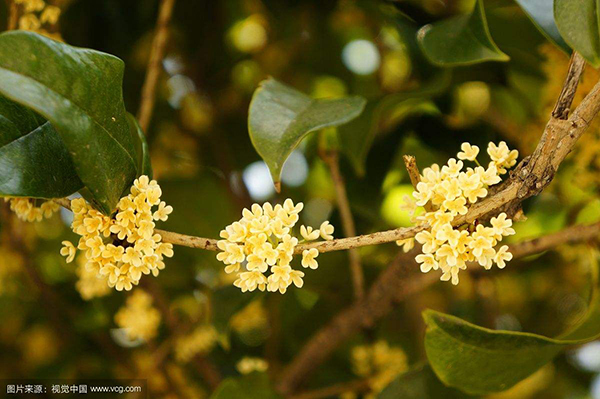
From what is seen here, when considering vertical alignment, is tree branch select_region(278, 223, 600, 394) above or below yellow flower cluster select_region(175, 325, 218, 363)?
above

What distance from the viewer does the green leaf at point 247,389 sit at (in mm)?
703

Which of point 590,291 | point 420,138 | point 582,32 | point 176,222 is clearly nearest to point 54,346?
point 176,222

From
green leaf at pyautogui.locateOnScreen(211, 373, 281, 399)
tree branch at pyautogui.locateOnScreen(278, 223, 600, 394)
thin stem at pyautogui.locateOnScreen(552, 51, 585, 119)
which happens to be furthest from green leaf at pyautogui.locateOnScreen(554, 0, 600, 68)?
green leaf at pyautogui.locateOnScreen(211, 373, 281, 399)

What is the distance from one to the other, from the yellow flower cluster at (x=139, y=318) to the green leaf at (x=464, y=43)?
0.55 metres

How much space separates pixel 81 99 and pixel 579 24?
388mm

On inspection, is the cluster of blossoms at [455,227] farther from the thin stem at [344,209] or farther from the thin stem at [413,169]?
the thin stem at [344,209]

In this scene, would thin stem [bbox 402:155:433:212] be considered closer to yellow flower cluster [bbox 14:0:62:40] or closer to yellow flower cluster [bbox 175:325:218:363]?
yellow flower cluster [bbox 14:0:62:40]

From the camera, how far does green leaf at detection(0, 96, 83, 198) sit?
460mm

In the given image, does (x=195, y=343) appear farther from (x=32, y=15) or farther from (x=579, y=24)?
(x=579, y=24)

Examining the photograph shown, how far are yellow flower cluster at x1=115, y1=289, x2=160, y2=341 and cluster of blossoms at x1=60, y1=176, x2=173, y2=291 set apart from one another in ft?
1.41

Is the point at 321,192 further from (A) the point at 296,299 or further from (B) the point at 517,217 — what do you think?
(B) the point at 517,217

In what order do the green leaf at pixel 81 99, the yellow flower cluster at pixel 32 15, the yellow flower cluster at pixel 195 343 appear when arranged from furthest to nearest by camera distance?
the yellow flower cluster at pixel 195 343, the yellow flower cluster at pixel 32 15, the green leaf at pixel 81 99

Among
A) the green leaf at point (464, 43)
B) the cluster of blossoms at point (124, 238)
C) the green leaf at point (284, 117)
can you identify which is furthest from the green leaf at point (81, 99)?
the green leaf at point (464, 43)

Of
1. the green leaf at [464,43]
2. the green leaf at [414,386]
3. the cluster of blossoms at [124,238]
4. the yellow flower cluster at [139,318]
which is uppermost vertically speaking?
the green leaf at [464,43]
